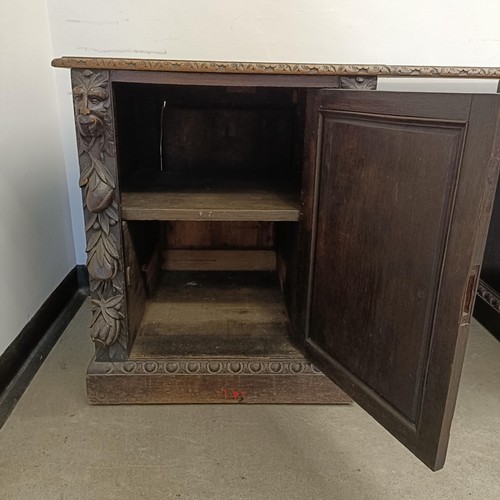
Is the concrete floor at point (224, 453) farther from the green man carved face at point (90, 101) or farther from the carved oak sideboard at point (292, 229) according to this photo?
the green man carved face at point (90, 101)

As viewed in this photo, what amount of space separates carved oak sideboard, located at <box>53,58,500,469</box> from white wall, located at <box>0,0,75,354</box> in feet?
0.83

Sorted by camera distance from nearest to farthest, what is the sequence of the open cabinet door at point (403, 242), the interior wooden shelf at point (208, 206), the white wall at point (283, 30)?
the open cabinet door at point (403, 242), the interior wooden shelf at point (208, 206), the white wall at point (283, 30)

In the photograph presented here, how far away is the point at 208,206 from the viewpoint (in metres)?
1.10

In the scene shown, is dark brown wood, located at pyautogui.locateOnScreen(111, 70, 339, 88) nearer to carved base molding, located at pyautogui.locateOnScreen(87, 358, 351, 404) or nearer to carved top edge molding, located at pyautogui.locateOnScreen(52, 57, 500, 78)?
carved top edge molding, located at pyautogui.locateOnScreen(52, 57, 500, 78)

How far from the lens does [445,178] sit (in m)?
0.70

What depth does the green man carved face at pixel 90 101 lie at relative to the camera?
3.08ft

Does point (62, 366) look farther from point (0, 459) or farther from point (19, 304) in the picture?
point (0, 459)

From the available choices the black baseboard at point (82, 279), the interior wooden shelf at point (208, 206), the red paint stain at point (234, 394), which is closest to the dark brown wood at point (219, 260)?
the black baseboard at point (82, 279)

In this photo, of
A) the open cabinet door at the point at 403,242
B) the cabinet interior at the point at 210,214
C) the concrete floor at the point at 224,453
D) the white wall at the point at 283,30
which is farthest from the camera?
the white wall at the point at 283,30

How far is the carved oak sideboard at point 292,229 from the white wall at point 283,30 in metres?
0.13

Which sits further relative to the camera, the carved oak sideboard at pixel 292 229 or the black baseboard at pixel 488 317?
the black baseboard at pixel 488 317

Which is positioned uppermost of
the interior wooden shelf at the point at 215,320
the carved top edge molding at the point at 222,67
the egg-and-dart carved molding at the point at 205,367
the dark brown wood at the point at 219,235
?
the carved top edge molding at the point at 222,67

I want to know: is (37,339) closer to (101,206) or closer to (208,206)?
(101,206)

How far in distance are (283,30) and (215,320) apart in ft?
2.97
